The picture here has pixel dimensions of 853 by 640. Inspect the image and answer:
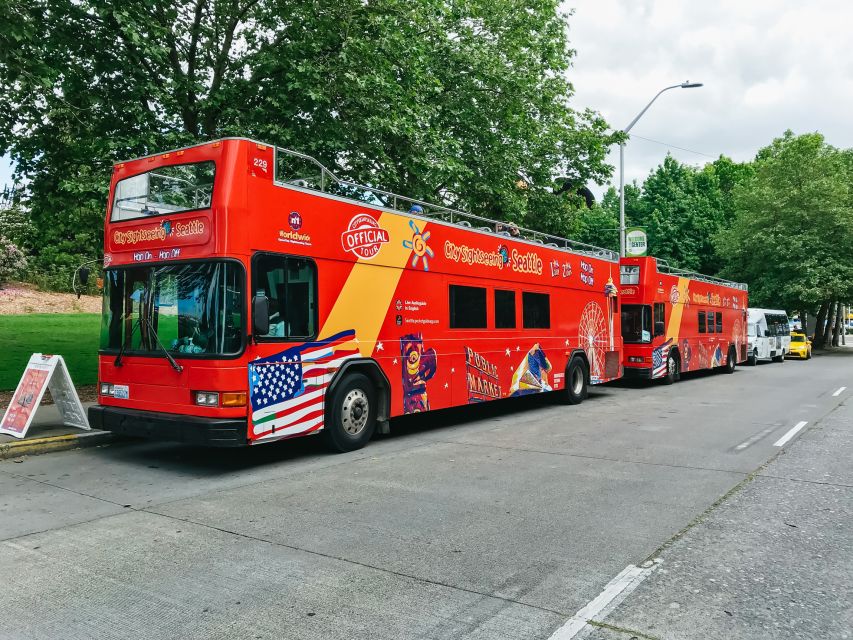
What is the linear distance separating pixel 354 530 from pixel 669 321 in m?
17.1

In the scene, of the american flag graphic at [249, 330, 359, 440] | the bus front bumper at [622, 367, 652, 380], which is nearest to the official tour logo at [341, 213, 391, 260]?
the american flag graphic at [249, 330, 359, 440]

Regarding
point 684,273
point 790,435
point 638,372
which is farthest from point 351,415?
point 684,273

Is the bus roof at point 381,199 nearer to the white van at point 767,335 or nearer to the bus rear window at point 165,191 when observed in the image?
the bus rear window at point 165,191

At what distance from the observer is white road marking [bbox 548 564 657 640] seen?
3.58 metres

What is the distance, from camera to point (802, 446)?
9.31 meters

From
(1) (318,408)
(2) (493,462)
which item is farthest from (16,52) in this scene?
(2) (493,462)

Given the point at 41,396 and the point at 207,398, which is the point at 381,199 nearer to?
the point at 207,398

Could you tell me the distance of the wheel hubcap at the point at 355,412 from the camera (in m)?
8.83

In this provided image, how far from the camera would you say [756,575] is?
4.42 meters

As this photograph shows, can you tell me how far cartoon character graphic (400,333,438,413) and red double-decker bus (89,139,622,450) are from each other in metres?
0.03

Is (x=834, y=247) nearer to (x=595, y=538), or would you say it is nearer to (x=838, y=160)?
(x=838, y=160)

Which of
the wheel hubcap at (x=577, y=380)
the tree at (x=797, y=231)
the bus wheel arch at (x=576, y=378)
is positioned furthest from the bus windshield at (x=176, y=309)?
the tree at (x=797, y=231)

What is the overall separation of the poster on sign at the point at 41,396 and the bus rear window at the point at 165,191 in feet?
7.19

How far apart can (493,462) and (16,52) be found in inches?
332
